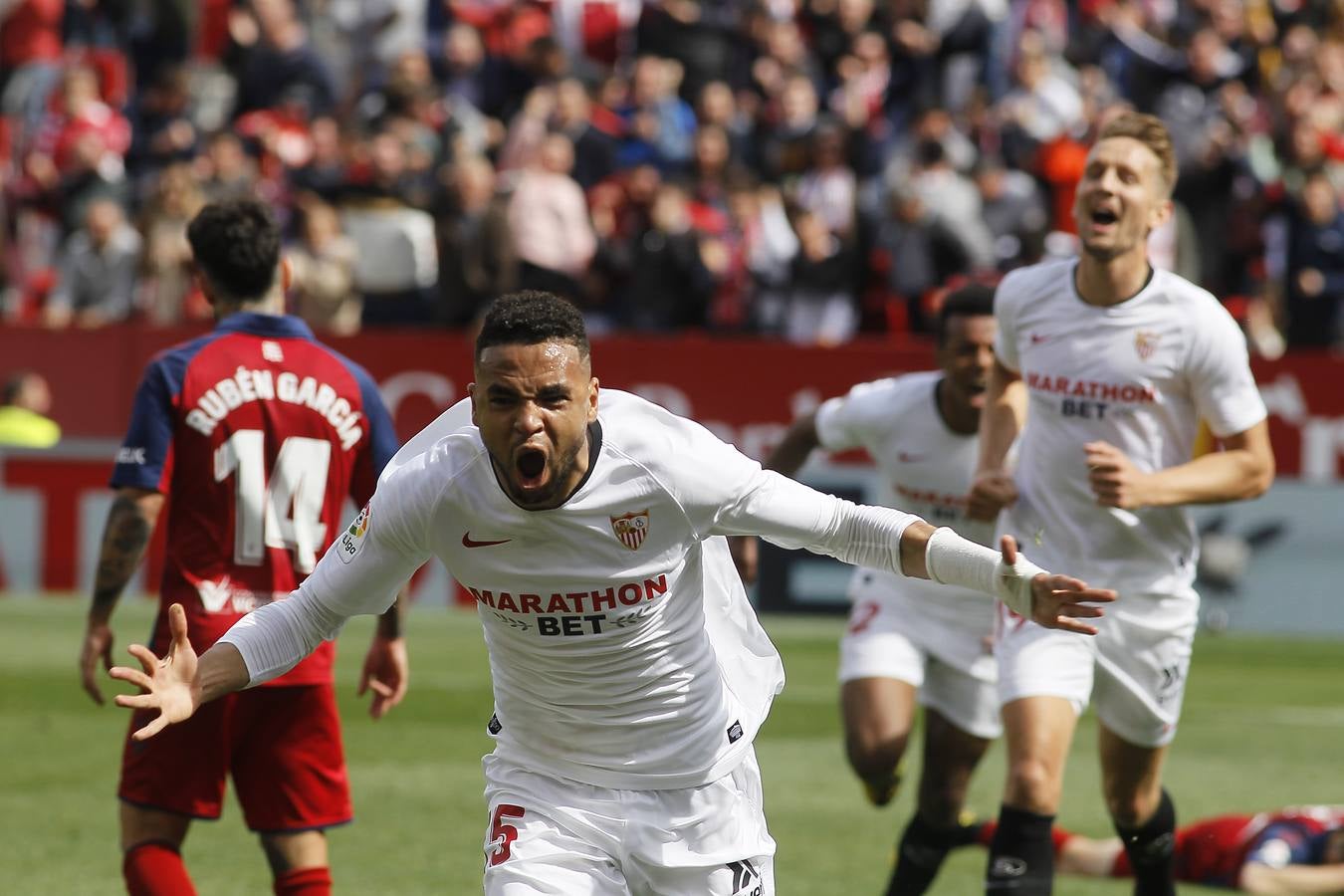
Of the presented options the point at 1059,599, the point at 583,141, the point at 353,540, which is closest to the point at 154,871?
the point at 353,540

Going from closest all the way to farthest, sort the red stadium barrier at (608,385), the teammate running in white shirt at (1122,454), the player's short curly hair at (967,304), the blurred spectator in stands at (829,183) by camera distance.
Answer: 1. the teammate running in white shirt at (1122,454)
2. the player's short curly hair at (967,304)
3. the red stadium barrier at (608,385)
4. the blurred spectator in stands at (829,183)

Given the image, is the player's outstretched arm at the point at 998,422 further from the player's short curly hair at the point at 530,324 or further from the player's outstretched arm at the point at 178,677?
the player's outstretched arm at the point at 178,677

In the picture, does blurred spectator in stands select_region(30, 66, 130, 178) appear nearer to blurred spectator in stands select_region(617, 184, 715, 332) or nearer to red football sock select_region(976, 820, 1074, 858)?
blurred spectator in stands select_region(617, 184, 715, 332)

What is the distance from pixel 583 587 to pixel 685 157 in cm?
1366

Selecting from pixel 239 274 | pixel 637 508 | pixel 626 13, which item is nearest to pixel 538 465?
pixel 637 508

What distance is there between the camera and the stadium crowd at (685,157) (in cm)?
1655

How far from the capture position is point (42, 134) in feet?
64.2

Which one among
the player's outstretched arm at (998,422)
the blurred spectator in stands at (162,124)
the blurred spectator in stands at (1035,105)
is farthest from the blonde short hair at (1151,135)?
the blurred spectator in stands at (162,124)

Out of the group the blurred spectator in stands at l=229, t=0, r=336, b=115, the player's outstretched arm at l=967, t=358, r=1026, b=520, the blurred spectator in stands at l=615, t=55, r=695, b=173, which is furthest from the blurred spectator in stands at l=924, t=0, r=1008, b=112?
the player's outstretched arm at l=967, t=358, r=1026, b=520

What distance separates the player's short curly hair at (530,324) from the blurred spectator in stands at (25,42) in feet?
57.6

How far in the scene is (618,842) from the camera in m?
4.76

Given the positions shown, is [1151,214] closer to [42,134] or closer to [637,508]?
[637,508]

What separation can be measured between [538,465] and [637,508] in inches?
12.0

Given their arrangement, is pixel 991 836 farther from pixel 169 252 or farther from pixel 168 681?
pixel 169 252
